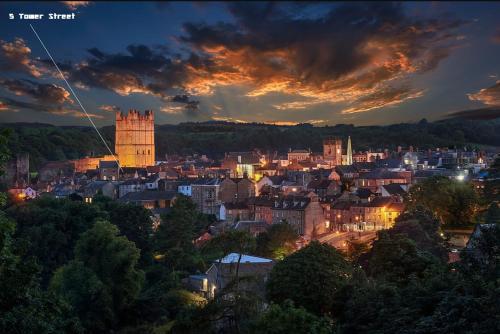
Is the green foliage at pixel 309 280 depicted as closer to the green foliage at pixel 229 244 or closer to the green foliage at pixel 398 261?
the green foliage at pixel 398 261

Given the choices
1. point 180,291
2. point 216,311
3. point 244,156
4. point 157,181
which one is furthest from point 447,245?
point 244,156

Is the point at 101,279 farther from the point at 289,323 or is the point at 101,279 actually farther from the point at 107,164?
the point at 107,164

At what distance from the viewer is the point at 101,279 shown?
27234mm

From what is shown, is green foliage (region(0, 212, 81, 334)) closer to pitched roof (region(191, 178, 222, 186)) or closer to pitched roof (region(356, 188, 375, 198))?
pitched roof (region(356, 188, 375, 198))

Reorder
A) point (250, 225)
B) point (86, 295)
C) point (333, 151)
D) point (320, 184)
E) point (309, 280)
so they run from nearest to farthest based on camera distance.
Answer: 1. point (309, 280)
2. point (86, 295)
3. point (250, 225)
4. point (320, 184)
5. point (333, 151)

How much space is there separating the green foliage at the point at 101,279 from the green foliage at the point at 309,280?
865cm

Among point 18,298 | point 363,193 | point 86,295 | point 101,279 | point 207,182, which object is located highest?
point 207,182

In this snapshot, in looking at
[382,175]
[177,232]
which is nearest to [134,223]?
[177,232]

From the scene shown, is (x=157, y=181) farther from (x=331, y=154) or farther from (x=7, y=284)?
(x=7, y=284)

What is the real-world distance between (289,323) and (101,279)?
54.4ft

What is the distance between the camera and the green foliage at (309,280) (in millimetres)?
17750

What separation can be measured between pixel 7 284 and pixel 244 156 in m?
61.6

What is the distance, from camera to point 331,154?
8494 cm

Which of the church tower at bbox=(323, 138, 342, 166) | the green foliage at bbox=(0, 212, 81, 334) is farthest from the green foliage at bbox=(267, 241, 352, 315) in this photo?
the church tower at bbox=(323, 138, 342, 166)
